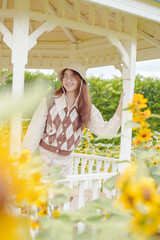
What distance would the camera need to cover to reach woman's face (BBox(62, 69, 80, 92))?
139 inches

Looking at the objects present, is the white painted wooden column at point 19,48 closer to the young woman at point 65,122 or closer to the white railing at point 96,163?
the young woman at point 65,122

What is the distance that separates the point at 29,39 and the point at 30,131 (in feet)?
3.23

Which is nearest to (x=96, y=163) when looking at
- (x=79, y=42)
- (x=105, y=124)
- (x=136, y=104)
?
(x=105, y=124)

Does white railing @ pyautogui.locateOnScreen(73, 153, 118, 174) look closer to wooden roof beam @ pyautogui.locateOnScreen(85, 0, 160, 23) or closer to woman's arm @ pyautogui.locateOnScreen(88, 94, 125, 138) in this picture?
woman's arm @ pyautogui.locateOnScreen(88, 94, 125, 138)

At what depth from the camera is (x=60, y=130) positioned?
343 cm

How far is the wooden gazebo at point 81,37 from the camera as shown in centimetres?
276

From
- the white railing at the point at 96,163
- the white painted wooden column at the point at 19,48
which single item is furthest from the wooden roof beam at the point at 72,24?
the white railing at the point at 96,163

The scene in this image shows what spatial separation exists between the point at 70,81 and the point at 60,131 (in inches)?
21.9

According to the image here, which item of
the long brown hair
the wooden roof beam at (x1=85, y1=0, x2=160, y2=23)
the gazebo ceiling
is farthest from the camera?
the gazebo ceiling

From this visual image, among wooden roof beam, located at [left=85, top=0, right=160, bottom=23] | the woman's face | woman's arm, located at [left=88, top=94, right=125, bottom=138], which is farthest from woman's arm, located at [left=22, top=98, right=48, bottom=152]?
wooden roof beam, located at [left=85, top=0, right=160, bottom=23]

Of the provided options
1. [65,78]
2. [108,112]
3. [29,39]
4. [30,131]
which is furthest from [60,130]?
[108,112]

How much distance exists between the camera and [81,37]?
570 centimetres

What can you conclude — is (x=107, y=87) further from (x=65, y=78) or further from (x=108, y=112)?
(x=65, y=78)

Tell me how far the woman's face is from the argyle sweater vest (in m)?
0.22
